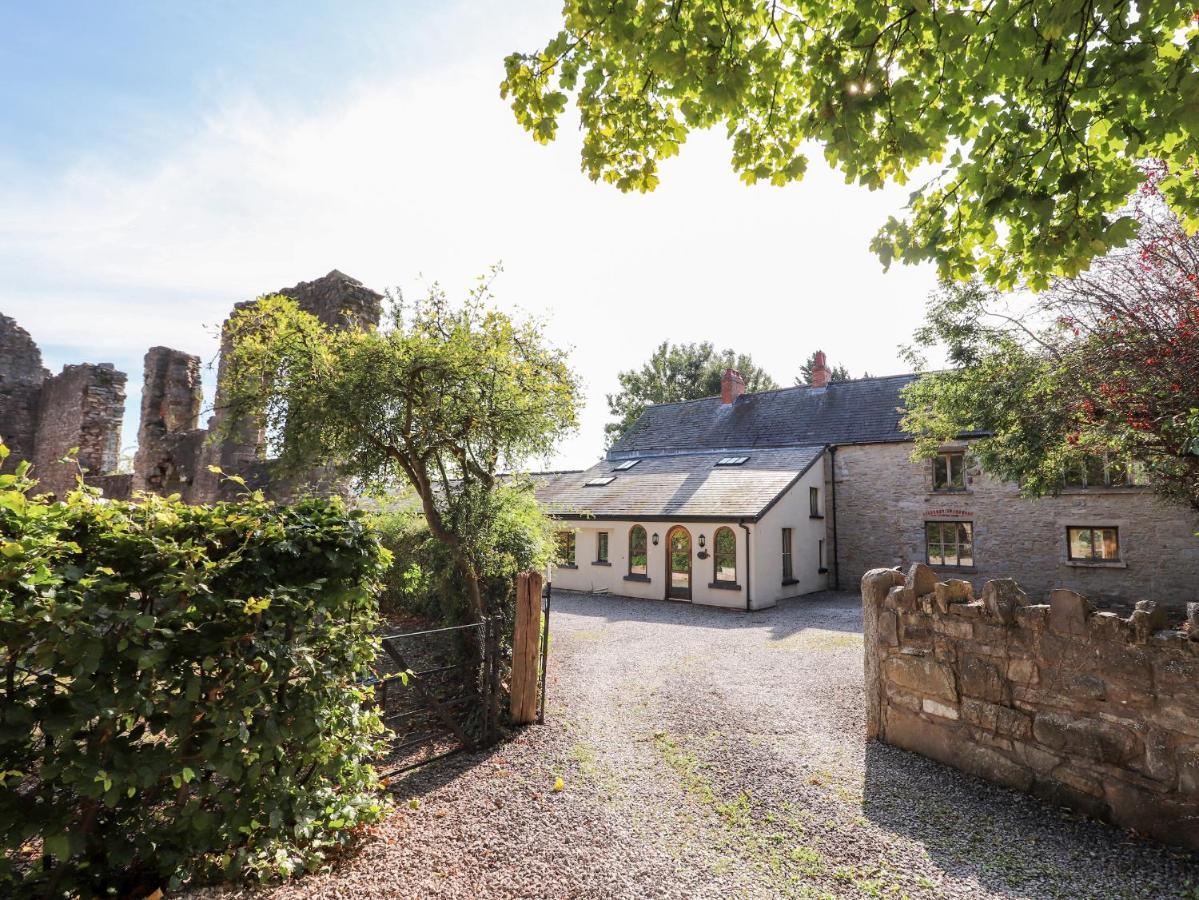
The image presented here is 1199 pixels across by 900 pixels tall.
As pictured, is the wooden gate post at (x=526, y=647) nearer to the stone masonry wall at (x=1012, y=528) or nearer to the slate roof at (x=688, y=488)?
the slate roof at (x=688, y=488)

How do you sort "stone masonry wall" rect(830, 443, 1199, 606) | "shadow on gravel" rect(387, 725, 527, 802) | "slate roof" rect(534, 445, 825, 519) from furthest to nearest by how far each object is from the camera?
1. "slate roof" rect(534, 445, 825, 519)
2. "stone masonry wall" rect(830, 443, 1199, 606)
3. "shadow on gravel" rect(387, 725, 527, 802)

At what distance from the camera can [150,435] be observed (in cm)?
1110

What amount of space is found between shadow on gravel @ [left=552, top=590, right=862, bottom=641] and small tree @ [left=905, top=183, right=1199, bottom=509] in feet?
17.8

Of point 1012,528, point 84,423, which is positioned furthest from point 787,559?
point 84,423

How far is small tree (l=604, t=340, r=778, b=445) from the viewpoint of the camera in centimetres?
4159

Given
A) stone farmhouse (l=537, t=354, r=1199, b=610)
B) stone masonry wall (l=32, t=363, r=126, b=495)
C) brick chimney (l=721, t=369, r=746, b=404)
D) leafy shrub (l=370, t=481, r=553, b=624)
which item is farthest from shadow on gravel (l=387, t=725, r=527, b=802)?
brick chimney (l=721, t=369, r=746, b=404)

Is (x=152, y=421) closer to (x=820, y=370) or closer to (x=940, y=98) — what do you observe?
(x=940, y=98)

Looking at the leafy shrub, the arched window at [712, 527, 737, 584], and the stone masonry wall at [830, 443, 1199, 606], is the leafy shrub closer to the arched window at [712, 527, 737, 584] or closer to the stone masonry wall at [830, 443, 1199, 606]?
the arched window at [712, 527, 737, 584]

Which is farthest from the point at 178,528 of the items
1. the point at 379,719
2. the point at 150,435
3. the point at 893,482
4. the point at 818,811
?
the point at 893,482

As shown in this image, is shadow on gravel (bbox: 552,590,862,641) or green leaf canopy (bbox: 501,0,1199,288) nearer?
green leaf canopy (bbox: 501,0,1199,288)

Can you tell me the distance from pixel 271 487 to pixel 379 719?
5607mm

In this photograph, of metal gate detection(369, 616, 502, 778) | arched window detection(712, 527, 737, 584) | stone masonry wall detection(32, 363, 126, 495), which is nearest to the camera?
metal gate detection(369, 616, 502, 778)

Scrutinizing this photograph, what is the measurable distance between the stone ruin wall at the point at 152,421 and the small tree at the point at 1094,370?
1057 cm

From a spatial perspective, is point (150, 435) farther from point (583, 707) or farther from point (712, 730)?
point (712, 730)
